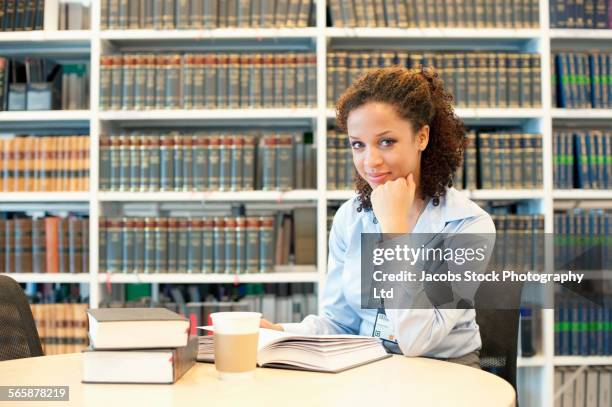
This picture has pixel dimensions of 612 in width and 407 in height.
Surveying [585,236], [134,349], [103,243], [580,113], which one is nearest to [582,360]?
[585,236]

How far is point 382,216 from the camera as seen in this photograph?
145 centimetres

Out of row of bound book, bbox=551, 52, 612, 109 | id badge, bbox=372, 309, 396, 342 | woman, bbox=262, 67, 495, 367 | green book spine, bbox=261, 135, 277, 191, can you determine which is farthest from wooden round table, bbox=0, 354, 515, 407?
row of bound book, bbox=551, 52, 612, 109

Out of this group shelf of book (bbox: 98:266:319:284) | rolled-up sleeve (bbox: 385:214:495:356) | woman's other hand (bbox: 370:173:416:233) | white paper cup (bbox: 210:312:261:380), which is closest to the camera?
white paper cup (bbox: 210:312:261:380)

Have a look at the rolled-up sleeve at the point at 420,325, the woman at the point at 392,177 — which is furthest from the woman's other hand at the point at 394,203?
the rolled-up sleeve at the point at 420,325

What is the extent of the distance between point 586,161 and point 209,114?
1.60m

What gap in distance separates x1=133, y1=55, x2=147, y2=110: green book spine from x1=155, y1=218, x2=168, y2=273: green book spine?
501 mm

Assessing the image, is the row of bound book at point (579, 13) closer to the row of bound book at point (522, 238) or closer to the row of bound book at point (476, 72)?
the row of bound book at point (476, 72)

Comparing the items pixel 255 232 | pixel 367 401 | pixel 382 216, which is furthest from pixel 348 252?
pixel 255 232

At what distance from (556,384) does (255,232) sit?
1434 mm

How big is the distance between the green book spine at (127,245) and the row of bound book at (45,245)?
0.18 m

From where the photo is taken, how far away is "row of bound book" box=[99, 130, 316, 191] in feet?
9.04

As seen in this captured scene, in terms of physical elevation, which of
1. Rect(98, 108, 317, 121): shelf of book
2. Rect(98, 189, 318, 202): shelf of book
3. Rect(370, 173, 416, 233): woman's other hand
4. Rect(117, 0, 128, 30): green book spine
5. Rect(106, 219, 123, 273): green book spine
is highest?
Rect(117, 0, 128, 30): green book spine

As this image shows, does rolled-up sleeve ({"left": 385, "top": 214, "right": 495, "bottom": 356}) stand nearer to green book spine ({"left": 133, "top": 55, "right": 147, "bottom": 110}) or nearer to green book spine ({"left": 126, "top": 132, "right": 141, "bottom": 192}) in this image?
green book spine ({"left": 126, "top": 132, "right": 141, "bottom": 192})

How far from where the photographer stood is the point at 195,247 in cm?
274
